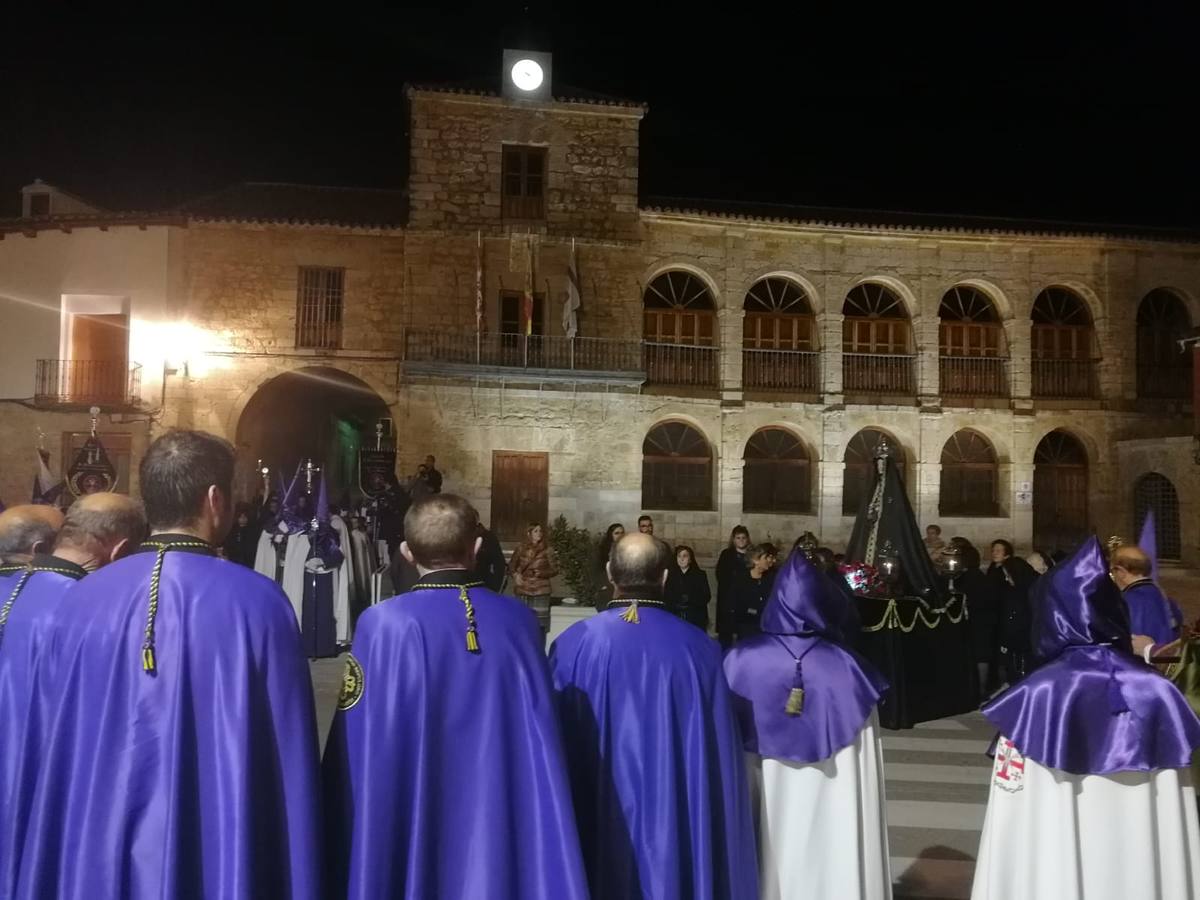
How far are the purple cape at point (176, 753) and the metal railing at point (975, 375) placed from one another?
23.4 meters

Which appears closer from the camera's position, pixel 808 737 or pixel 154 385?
pixel 808 737

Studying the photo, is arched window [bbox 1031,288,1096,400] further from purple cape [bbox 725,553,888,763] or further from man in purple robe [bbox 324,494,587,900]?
man in purple robe [bbox 324,494,587,900]

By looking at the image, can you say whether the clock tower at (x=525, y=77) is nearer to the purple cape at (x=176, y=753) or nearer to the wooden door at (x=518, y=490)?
the wooden door at (x=518, y=490)

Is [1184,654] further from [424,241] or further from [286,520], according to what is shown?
[424,241]

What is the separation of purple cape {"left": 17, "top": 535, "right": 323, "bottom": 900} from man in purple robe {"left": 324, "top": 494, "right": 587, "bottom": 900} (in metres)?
0.27

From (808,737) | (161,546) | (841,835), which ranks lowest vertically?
(841,835)

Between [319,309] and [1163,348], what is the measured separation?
22.1 m

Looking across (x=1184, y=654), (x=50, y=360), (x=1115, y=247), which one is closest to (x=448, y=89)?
(x=50, y=360)

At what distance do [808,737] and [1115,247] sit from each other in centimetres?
2407

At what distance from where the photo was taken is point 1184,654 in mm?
4742

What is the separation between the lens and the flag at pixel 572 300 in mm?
21047

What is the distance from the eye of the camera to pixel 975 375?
23.8 m

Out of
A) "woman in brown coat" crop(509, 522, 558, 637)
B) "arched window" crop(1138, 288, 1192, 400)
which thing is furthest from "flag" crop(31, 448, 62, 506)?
"arched window" crop(1138, 288, 1192, 400)

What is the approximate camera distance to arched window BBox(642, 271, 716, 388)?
22.5 meters
